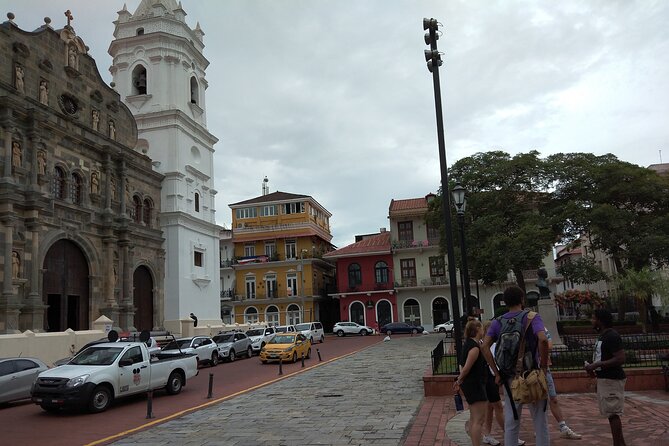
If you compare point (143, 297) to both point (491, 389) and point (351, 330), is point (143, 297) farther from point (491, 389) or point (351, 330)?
point (491, 389)

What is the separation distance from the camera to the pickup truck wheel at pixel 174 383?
1490 centimetres

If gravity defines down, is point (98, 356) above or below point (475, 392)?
above

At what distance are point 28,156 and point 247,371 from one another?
15.6 metres

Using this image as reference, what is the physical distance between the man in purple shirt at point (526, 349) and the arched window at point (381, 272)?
48.5 metres

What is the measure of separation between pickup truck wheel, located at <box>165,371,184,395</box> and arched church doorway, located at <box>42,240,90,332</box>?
48.3ft

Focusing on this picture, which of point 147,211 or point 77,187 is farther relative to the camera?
point 147,211

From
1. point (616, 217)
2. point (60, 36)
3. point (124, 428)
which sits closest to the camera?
point (124, 428)

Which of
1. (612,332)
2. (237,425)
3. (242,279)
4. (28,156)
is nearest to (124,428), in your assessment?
(237,425)

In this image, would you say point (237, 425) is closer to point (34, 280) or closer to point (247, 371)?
point (247, 371)

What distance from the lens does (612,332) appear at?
6520mm

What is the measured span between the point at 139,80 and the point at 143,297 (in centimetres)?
1684

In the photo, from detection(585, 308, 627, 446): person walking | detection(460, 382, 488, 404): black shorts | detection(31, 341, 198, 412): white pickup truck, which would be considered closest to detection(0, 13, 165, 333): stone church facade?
detection(31, 341, 198, 412): white pickup truck

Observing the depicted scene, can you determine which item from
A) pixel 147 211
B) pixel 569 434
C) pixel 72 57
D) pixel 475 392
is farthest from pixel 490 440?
pixel 147 211

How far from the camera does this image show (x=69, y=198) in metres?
29.5
